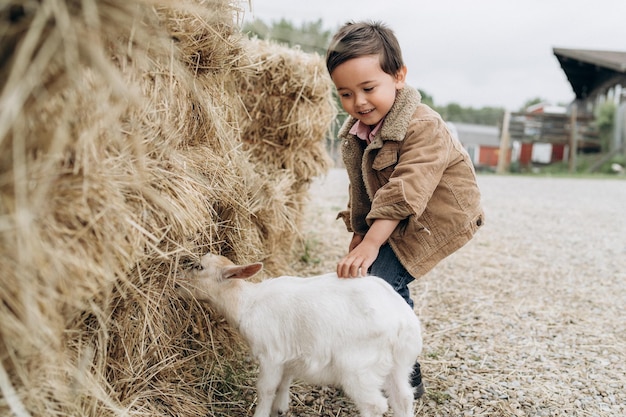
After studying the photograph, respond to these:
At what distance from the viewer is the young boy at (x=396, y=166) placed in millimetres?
2617

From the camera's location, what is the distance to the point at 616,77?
71.1ft

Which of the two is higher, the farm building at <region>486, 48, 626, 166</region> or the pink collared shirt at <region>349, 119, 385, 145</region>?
the pink collared shirt at <region>349, 119, 385, 145</region>

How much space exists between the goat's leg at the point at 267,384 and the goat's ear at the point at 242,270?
0.39 meters

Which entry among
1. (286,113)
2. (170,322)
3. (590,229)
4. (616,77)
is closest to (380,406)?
(170,322)

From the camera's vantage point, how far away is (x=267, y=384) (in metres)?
2.49

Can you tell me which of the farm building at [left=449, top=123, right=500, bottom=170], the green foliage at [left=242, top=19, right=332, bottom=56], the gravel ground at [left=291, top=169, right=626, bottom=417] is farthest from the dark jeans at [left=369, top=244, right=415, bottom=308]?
the farm building at [left=449, top=123, right=500, bottom=170]

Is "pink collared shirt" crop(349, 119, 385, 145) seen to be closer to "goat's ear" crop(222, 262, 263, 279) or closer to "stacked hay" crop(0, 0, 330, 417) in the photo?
"stacked hay" crop(0, 0, 330, 417)

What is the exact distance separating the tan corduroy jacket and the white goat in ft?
1.31

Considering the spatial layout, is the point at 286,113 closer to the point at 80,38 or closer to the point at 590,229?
the point at 80,38

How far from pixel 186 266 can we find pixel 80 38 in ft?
5.06

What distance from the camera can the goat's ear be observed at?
250 centimetres

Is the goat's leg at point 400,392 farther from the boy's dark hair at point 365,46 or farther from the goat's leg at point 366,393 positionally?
the boy's dark hair at point 365,46

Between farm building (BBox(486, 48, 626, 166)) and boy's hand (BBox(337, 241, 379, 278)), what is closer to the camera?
boy's hand (BBox(337, 241, 379, 278))

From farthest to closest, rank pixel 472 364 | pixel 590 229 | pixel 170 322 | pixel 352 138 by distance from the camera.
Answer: pixel 590 229 < pixel 472 364 < pixel 352 138 < pixel 170 322
